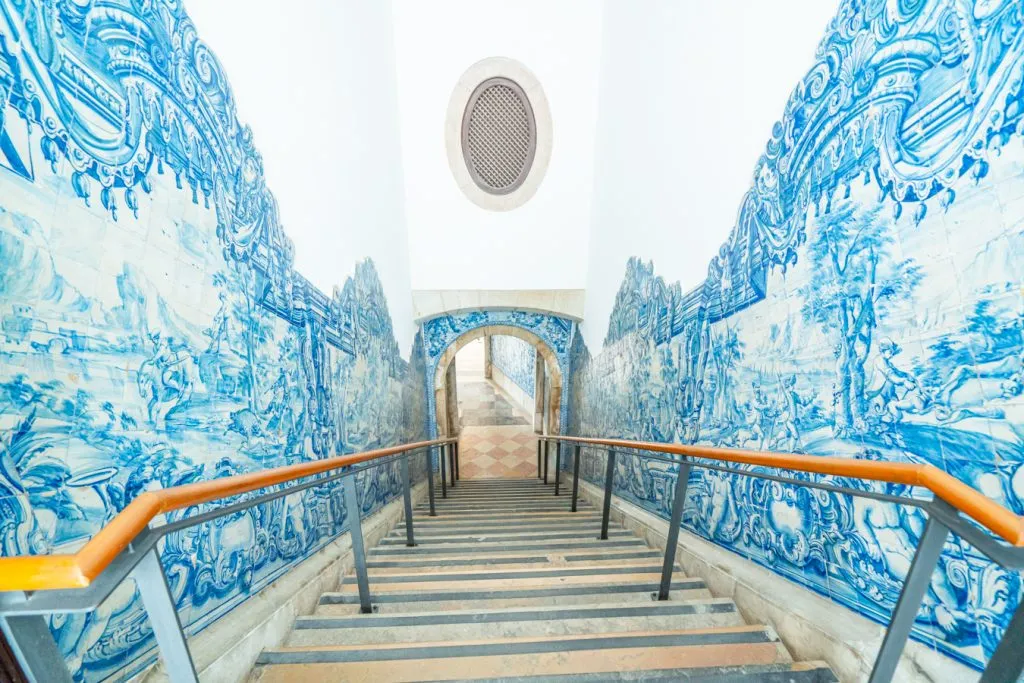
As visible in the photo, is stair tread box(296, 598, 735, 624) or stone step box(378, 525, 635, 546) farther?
stone step box(378, 525, 635, 546)

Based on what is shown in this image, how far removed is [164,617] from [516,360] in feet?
Answer: 32.9

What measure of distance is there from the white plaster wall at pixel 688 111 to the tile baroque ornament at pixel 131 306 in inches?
93.3

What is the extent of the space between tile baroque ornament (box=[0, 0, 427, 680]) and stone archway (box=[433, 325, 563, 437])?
4303 mm

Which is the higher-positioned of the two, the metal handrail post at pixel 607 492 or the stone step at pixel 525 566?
the metal handrail post at pixel 607 492

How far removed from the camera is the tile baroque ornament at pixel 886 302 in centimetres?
94

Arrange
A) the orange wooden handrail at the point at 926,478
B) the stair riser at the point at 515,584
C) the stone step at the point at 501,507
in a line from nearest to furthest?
1. the orange wooden handrail at the point at 926,478
2. the stair riser at the point at 515,584
3. the stone step at the point at 501,507

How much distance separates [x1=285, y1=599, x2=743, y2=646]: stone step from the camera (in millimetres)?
1347

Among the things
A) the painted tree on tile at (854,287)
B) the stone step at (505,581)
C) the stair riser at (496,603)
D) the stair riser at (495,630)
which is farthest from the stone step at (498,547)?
the painted tree on tile at (854,287)

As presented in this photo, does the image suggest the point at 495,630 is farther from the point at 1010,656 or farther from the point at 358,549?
the point at 1010,656

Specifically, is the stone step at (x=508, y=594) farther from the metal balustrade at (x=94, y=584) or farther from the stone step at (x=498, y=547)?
the metal balustrade at (x=94, y=584)

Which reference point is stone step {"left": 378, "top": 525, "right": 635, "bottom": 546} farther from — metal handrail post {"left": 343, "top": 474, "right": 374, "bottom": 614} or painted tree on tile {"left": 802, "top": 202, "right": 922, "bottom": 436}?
painted tree on tile {"left": 802, "top": 202, "right": 922, "bottom": 436}

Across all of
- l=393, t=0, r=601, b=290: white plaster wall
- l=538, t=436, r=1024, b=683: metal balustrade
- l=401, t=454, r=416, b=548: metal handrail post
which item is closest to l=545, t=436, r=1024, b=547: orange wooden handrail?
l=538, t=436, r=1024, b=683: metal balustrade

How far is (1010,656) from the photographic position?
535 mm

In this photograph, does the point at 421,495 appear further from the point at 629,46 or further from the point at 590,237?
the point at 629,46
